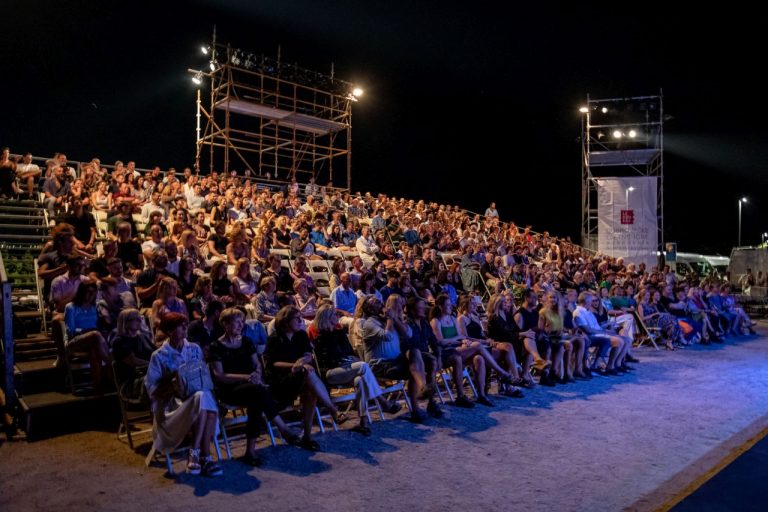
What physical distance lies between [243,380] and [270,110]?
1719 centimetres

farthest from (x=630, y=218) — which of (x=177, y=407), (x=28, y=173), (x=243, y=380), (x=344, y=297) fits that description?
(x=177, y=407)

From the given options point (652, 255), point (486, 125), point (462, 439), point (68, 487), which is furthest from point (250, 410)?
point (486, 125)

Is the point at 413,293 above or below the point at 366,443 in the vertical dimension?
above

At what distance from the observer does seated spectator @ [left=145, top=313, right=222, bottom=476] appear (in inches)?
170

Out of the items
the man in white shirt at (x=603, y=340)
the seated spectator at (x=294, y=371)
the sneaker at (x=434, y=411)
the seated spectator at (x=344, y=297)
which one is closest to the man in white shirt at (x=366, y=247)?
the seated spectator at (x=344, y=297)

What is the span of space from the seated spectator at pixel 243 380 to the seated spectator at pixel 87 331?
50.3 inches

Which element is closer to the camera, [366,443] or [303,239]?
[366,443]

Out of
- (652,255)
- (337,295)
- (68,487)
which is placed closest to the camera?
(68,487)

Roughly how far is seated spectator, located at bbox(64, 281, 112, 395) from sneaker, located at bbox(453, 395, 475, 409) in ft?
11.9

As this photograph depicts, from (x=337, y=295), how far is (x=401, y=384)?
255 cm

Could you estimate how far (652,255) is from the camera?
19.2m

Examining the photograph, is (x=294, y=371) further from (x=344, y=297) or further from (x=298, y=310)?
(x=344, y=297)

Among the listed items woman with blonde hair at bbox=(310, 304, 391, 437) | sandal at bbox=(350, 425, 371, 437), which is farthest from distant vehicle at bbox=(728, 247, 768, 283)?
sandal at bbox=(350, 425, 371, 437)

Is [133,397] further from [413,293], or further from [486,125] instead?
[486,125]
